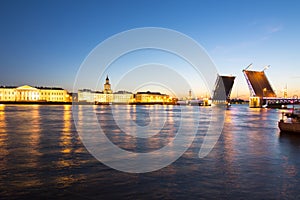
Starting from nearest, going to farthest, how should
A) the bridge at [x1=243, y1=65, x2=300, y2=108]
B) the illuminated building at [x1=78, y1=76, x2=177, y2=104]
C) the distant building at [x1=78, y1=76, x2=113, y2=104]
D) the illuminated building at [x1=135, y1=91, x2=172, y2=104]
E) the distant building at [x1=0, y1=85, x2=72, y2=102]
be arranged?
the bridge at [x1=243, y1=65, x2=300, y2=108], the distant building at [x1=0, y1=85, x2=72, y2=102], the distant building at [x1=78, y1=76, x2=113, y2=104], the illuminated building at [x1=78, y1=76, x2=177, y2=104], the illuminated building at [x1=135, y1=91, x2=172, y2=104]

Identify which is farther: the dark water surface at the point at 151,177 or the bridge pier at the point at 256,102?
the bridge pier at the point at 256,102

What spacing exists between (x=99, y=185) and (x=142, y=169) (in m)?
1.88

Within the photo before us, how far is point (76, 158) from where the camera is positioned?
29.8ft

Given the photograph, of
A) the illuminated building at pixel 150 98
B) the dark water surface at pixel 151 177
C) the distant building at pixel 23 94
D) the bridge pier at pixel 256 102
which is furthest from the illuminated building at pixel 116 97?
the dark water surface at pixel 151 177

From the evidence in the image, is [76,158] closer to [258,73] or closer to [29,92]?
[258,73]

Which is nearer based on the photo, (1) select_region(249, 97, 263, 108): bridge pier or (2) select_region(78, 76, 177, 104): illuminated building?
(1) select_region(249, 97, 263, 108): bridge pier

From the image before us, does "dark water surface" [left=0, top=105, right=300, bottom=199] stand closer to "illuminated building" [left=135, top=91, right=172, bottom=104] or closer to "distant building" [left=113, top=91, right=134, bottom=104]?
"distant building" [left=113, top=91, right=134, bottom=104]

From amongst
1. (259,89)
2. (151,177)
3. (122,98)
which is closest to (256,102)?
(259,89)

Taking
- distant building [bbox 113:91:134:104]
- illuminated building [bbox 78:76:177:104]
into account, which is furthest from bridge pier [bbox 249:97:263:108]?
distant building [bbox 113:91:134:104]

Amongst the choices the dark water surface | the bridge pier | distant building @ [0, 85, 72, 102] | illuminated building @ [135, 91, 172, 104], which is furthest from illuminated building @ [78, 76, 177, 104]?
the dark water surface

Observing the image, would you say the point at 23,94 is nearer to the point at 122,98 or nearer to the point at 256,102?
the point at 122,98

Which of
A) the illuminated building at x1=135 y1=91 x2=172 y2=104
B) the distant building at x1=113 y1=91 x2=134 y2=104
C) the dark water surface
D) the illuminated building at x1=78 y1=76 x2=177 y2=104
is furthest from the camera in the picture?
the illuminated building at x1=135 y1=91 x2=172 y2=104

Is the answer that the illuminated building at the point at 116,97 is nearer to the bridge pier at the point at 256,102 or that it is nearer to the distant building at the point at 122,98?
the distant building at the point at 122,98

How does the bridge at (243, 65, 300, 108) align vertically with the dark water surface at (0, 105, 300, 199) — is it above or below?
above
